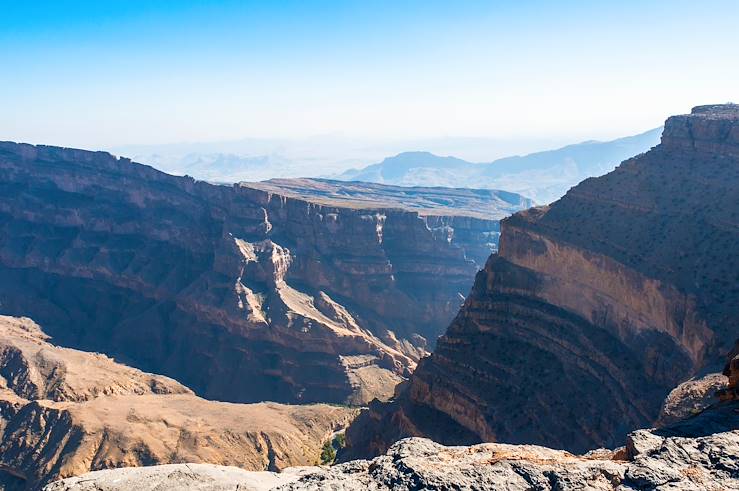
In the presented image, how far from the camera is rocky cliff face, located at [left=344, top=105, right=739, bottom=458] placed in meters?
56.5

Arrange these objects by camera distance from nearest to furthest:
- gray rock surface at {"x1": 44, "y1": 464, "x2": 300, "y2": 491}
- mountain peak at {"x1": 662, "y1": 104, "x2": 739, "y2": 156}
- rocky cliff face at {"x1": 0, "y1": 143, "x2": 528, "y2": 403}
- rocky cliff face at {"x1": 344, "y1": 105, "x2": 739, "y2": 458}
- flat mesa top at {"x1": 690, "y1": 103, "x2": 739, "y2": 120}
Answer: gray rock surface at {"x1": 44, "y1": 464, "x2": 300, "y2": 491}
rocky cliff face at {"x1": 344, "y1": 105, "x2": 739, "y2": 458}
mountain peak at {"x1": 662, "y1": 104, "x2": 739, "y2": 156}
flat mesa top at {"x1": 690, "y1": 103, "x2": 739, "y2": 120}
rocky cliff face at {"x1": 0, "y1": 143, "x2": 528, "y2": 403}

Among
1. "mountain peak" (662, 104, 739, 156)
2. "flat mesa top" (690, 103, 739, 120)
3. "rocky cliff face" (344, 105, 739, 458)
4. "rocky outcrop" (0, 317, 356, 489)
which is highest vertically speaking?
"flat mesa top" (690, 103, 739, 120)

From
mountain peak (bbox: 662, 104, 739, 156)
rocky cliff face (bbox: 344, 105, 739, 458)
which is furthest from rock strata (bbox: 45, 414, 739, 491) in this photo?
mountain peak (bbox: 662, 104, 739, 156)

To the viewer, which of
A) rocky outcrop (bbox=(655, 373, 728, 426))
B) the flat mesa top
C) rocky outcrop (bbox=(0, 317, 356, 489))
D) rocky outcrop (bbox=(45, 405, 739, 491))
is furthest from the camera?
the flat mesa top

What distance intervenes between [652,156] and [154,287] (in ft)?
347

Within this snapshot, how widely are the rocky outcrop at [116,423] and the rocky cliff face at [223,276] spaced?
60.9 ft

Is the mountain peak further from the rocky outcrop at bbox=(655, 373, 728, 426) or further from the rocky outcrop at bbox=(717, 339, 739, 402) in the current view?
the rocky outcrop at bbox=(717, 339, 739, 402)

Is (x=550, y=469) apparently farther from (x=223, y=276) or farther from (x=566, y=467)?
(x=223, y=276)

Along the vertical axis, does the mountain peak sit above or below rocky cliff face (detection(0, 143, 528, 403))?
above

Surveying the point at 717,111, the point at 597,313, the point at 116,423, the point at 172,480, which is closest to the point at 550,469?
the point at 172,480

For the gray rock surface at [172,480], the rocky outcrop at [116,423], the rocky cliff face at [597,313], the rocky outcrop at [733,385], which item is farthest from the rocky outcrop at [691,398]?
the rocky outcrop at [116,423]

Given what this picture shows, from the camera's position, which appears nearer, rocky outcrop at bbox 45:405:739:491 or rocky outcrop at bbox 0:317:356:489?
rocky outcrop at bbox 45:405:739:491

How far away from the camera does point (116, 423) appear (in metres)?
77.4

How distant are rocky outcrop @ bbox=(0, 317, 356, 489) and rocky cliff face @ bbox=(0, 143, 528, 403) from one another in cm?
1858
